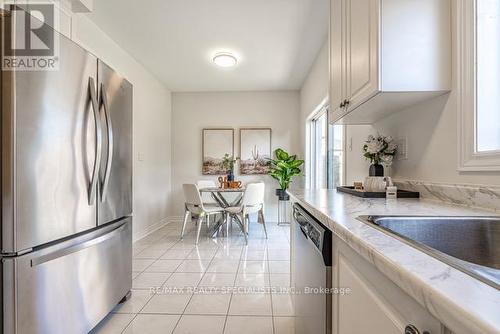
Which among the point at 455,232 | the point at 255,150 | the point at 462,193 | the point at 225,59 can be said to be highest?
the point at 225,59

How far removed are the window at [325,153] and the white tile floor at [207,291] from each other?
1137 mm

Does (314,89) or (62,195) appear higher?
(314,89)

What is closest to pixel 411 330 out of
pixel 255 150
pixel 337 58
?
pixel 337 58

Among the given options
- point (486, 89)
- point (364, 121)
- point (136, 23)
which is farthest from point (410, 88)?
point (136, 23)

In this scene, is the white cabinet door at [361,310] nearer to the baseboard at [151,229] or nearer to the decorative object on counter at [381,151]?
the decorative object on counter at [381,151]

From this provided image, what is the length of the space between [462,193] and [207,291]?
6.14ft

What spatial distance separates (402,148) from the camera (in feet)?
5.02

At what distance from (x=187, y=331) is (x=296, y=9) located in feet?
9.21

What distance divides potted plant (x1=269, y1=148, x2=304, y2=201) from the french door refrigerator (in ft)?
9.72

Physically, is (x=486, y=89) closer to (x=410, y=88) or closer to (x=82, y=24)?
(x=410, y=88)

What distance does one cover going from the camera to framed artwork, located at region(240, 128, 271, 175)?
479 cm

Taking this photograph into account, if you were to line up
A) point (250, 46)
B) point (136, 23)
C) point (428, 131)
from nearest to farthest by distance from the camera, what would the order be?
point (428, 131) → point (136, 23) → point (250, 46)

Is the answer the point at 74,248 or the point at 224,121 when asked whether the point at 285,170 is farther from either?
the point at 74,248

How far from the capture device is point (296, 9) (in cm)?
234
